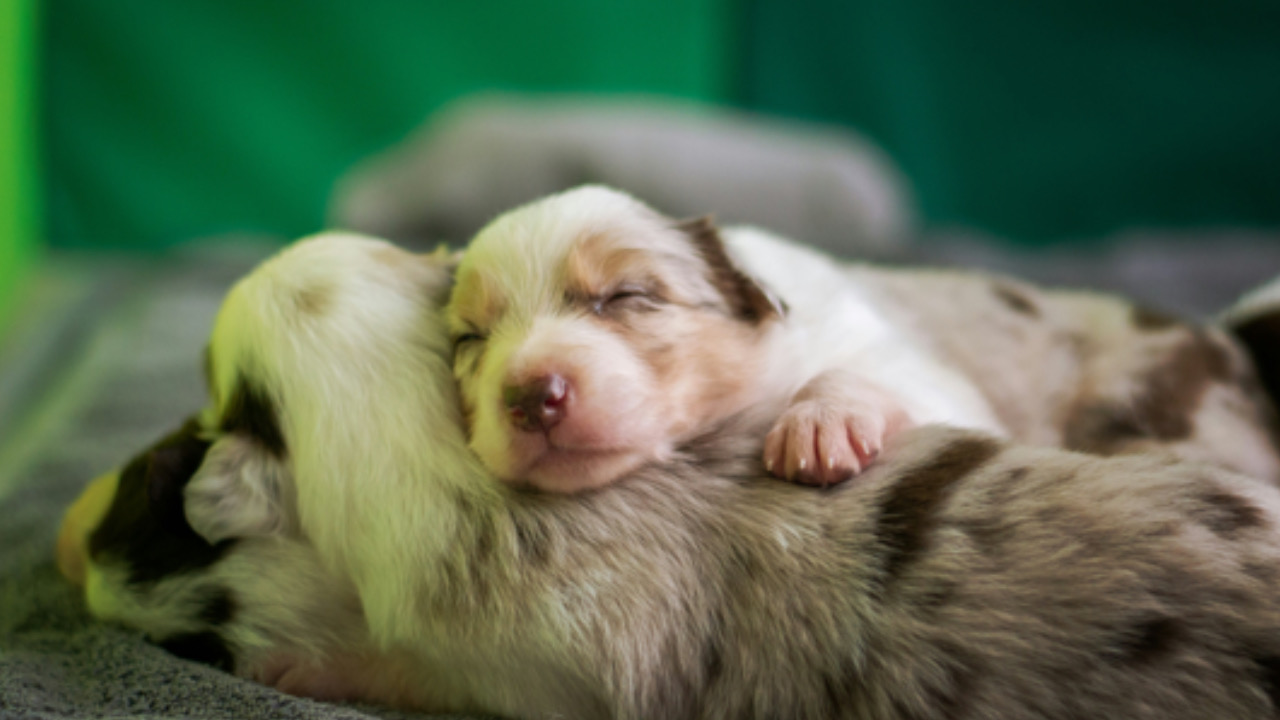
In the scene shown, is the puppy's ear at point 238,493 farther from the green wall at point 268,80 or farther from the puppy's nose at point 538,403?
the green wall at point 268,80

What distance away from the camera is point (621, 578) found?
1.82 meters

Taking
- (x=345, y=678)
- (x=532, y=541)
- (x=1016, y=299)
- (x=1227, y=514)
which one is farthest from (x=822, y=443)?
(x=1016, y=299)

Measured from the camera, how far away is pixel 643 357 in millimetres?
2029

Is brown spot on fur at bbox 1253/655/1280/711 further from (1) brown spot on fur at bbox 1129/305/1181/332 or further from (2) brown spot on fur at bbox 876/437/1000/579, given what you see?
(1) brown spot on fur at bbox 1129/305/1181/332

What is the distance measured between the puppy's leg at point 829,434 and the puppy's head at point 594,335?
0.59ft

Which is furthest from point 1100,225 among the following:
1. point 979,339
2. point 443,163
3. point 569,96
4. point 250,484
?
point 250,484

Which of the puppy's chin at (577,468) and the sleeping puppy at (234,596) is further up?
the puppy's chin at (577,468)

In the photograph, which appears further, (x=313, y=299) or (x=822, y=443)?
(x=313, y=299)

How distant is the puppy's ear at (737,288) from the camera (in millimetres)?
2262

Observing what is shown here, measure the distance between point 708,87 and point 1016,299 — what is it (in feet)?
15.7

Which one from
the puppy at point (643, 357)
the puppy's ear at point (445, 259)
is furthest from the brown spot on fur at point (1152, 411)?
the puppy's ear at point (445, 259)

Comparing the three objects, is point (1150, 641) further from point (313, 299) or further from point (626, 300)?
point (313, 299)

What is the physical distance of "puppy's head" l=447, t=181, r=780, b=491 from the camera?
1.84 meters

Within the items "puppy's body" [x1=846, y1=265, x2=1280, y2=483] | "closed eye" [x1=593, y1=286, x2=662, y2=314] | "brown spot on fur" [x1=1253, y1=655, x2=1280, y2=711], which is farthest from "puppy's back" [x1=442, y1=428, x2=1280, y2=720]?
"puppy's body" [x1=846, y1=265, x2=1280, y2=483]
